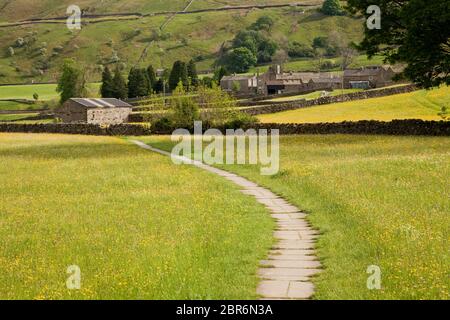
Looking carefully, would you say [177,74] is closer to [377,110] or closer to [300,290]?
[377,110]

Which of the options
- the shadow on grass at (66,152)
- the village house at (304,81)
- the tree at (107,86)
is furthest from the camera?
the tree at (107,86)

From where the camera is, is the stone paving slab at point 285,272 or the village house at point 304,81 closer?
the stone paving slab at point 285,272

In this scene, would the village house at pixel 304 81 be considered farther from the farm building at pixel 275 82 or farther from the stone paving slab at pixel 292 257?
the stone paving slab at pixel 292 257

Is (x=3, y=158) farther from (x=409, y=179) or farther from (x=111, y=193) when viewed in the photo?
(x=409, y=179)

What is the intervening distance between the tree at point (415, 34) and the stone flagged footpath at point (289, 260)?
83.9 ft

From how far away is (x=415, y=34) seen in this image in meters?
46.5

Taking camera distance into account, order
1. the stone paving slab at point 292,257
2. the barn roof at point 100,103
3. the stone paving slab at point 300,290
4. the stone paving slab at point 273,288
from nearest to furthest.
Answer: the stone paving slab at point 300,290 → the stone paving slab at point 273,288 → the stone paving slab at point 292,257 → the barn roof at point 100,103

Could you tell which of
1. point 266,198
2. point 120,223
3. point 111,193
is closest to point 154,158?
point 111,193

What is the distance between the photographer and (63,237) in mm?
18438

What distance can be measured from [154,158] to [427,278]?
32987 millimetres


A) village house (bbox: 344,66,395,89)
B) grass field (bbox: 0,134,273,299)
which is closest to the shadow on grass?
grass field (bbox: 0,134,273,299)

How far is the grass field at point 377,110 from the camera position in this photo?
7844cm

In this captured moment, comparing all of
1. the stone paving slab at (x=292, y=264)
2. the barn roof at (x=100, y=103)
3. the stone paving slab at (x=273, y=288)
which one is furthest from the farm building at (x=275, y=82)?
the stone paving slab at (x=273, y=288)
